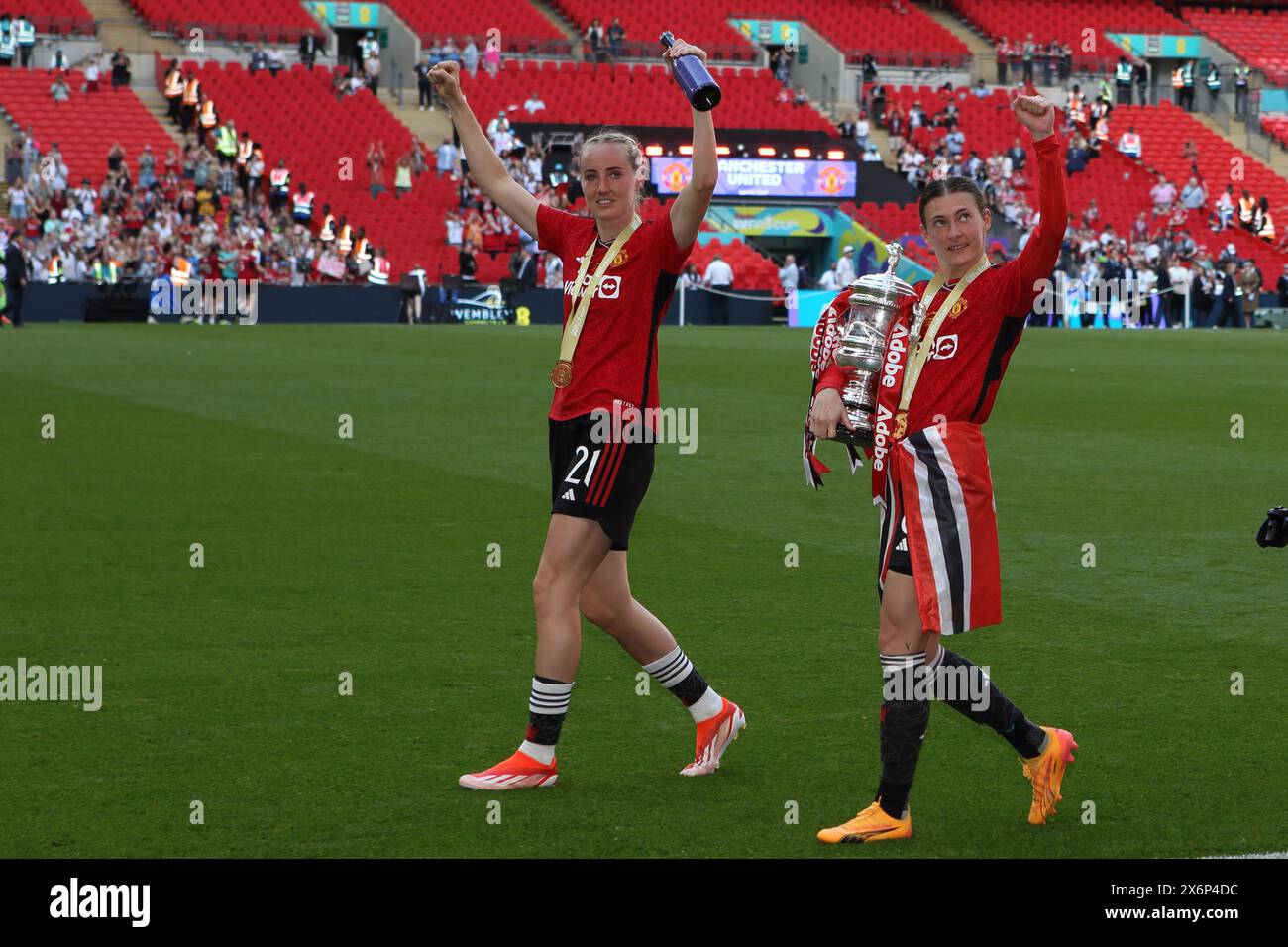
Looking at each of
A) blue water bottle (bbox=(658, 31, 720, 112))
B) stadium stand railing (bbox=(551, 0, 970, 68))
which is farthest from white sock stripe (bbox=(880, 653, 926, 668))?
stadium stand railing (bbox=(551, 0, 970, 68))

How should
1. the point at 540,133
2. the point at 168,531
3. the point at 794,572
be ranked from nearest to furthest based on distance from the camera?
1. the point at 794,572
2. the point at 168,531
3. the point at 540,133

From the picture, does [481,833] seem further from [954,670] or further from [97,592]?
[97,592]

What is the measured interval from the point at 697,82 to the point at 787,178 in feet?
144

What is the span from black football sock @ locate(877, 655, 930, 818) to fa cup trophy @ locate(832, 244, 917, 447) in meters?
0.71

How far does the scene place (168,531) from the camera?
11.5 m

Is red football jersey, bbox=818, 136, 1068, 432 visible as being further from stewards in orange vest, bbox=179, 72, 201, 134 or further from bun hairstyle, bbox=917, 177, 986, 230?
stewards in orange vest, bbox=179, 72, 201, 134

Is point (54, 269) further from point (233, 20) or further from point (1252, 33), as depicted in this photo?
point (1252, 33)

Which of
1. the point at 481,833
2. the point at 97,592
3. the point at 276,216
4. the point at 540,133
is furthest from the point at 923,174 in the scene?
the point at 481,833

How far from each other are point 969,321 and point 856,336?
1.10 ft

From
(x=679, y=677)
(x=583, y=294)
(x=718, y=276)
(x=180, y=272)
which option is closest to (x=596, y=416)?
(x=583, y=294)

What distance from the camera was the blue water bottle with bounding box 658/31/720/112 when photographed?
5570 mm

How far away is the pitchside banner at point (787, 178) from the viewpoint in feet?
158

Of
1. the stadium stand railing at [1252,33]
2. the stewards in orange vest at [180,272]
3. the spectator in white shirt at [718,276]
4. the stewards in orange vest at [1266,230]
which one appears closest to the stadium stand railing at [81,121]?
the stewards in orange vest at [180,272]

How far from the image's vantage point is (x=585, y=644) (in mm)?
8570
